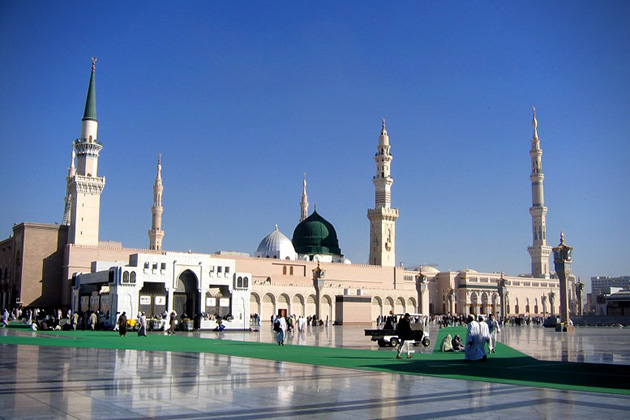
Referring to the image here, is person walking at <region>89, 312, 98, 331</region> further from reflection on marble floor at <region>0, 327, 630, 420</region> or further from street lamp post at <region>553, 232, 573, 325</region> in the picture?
street lamp post at <region>553, 232, 573, 325</region>

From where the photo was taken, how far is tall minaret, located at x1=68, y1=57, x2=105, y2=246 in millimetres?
48906

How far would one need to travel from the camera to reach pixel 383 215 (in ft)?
215

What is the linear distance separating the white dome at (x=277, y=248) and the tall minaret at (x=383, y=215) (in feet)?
28.5

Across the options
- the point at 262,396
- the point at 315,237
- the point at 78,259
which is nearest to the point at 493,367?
the point at 262,396

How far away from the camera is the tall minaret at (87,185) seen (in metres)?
48.9

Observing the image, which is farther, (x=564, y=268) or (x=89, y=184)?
(x=89, y=184)

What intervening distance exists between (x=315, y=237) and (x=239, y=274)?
106 feet

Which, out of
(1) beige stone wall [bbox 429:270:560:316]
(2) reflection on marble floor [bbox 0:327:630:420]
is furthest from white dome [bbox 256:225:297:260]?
(2) reflection on marble floor [bbox 0:327:630:420]

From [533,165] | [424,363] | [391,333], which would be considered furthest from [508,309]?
[424,363]

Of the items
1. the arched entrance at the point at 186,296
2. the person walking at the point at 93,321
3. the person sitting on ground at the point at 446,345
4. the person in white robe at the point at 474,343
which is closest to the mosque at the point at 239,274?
the arched entrance at the point at 186,296

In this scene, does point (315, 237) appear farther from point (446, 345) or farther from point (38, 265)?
point (446, 345)

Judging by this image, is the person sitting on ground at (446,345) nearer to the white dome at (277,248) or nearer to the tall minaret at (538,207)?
the white dome at (277,248)

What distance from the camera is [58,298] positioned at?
47094 millimetres

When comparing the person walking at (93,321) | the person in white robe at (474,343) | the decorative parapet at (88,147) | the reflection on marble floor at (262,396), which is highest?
the decorative parapet at (88,147)
